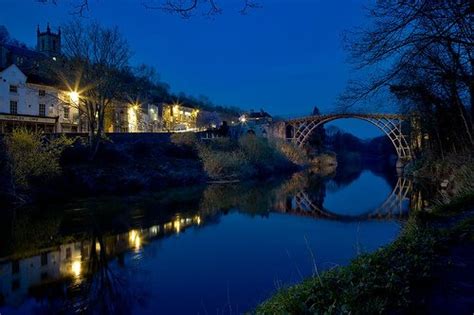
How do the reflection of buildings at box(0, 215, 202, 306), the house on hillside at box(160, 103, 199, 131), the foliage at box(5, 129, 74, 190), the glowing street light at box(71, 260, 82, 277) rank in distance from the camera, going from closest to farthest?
1. the reflection of buildings at box(0, 215, 202, 306)
2. the glowing street light at box(71, 260, 82, 277)
3. the foliage at box(5, 129, 74, 190)
4. the house on hillside at box(160, 103, 199, 131)

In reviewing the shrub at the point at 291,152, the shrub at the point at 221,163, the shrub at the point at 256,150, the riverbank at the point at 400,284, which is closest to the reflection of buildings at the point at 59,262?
the riverbank at the point at 400,284

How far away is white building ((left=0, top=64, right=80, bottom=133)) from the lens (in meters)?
37.2

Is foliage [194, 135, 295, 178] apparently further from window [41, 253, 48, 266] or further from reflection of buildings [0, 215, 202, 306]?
window [41, 253, 48, 266]

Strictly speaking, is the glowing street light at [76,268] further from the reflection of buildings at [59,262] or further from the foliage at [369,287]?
the foliage at [369,287]

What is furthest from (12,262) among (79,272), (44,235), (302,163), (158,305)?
(302,163)

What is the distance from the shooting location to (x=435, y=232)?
6836 mm

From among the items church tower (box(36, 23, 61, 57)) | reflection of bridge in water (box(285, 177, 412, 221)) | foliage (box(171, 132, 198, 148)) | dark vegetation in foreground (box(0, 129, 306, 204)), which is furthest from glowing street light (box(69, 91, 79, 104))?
church tower (box(36, 23, 61, 57))

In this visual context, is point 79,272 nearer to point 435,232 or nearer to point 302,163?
point 435,232

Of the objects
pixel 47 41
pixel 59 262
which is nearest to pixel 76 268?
pixel 59 262

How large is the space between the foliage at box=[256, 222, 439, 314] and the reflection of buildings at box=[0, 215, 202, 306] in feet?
24.0

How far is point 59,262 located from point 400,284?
10682 millimetres

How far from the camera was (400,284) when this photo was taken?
4.52m

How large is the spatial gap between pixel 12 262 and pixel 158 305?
6062 millimetres

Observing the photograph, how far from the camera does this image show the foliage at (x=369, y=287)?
4152 mm
